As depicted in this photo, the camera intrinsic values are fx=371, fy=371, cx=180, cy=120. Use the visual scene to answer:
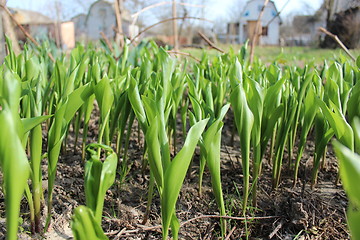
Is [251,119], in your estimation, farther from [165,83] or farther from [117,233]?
[117,233]

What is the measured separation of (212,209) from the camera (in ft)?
4.06

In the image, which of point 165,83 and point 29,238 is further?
point 165,83

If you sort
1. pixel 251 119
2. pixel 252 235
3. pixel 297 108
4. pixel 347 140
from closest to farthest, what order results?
1. pixel 347 140
2. pixel 251 119
3. pixel 252 235
4. pixel 297 108

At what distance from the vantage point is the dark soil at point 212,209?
109cm

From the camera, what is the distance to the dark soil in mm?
1091

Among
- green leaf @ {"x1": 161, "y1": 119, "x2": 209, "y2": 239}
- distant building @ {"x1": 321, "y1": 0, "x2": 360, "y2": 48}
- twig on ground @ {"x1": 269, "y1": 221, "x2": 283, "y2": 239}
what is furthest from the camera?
distant building @ {"x1": 321, "y1": 0, "x2": 360, "y2": 48}

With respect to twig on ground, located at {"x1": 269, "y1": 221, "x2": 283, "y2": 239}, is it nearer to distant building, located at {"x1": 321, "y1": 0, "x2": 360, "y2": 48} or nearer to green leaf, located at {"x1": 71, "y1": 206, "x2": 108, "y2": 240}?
green leaf, located at {"x1": 71, "y1": 206, "x2": 108, "y2": 240}

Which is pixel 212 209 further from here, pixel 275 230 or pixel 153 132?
pixel 153 132

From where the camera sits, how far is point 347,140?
0.89 metres

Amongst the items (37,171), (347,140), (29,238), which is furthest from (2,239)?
(347,140)

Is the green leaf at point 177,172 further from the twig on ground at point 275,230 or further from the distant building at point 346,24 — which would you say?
the distant building at point 346,24

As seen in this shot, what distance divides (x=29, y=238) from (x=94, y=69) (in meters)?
0.64

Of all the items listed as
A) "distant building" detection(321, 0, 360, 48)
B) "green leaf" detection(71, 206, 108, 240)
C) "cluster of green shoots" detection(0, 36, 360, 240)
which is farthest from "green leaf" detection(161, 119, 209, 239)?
"distant building" detection(321, 0, 360, 48)

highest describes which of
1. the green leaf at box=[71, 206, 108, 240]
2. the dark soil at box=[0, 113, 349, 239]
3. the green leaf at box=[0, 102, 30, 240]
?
the green leaf at box=[0, 102, 30, 240]
